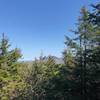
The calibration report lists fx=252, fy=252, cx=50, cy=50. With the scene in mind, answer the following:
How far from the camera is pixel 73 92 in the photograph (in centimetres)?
2673

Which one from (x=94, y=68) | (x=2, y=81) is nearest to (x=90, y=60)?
(x=94, y=68)

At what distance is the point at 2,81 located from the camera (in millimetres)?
40094

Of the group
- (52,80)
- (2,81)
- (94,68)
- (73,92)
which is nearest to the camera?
(94,68)

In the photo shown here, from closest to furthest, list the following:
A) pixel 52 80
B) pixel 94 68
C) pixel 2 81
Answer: pixel 94 68, pixel 52 80, pixel 2 81

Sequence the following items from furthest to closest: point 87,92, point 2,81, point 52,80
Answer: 1. point 2,81
2. point 52,80
3. point 87,92

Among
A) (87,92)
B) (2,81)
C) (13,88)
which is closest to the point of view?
(87,92)

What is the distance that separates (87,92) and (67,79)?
278 cm

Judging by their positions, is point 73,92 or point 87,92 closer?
point 87,92

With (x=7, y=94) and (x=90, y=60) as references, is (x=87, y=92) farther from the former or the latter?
(x=7, y=94)

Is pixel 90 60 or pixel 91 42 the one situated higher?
pixel 91 42

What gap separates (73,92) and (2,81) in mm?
16730

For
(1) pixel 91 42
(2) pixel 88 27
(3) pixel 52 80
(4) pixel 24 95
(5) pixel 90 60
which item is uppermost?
(2) pixel 88 27

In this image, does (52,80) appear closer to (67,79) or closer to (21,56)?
(67,79)

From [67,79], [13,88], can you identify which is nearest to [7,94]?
[13,88]
